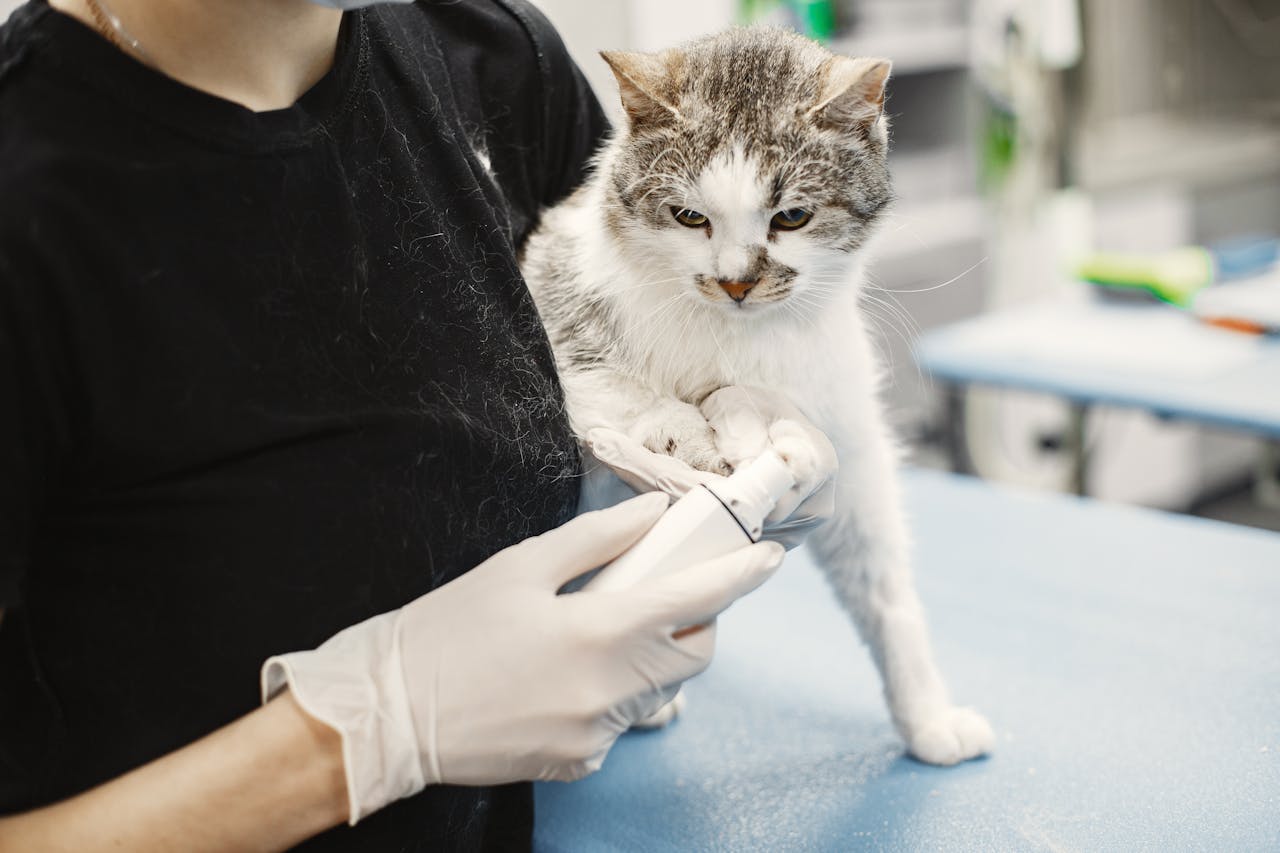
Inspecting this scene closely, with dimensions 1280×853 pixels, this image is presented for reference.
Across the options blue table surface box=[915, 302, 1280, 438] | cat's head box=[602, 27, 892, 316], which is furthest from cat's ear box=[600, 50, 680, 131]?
blue table surface box=[915, 302, 1280, 438]

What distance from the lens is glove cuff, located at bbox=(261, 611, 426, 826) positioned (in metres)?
0.72

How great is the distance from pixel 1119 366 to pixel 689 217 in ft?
4.18

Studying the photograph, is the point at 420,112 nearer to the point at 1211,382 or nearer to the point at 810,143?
the point at 810,143

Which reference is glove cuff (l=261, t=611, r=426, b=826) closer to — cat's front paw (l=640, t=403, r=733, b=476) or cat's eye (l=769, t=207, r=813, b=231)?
cat's front paw (l=640, t=403, r=733, b=476)

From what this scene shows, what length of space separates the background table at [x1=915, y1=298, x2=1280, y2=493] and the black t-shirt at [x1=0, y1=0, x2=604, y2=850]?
51.4 inches

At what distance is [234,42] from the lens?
29.0 inches

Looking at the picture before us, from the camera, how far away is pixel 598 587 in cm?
83

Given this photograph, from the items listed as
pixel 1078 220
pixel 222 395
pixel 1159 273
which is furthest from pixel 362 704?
pixel 1078 220

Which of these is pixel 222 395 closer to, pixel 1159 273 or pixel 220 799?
pixel 220 799

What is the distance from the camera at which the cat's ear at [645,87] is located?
3.25 feet

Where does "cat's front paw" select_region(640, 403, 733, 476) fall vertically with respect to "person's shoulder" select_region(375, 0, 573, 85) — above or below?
below

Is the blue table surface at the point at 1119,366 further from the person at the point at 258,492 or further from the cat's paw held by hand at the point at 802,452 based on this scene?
the person at the point at 258,492

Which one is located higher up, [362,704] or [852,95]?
[852,95]

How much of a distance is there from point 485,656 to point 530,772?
0.10 meters
